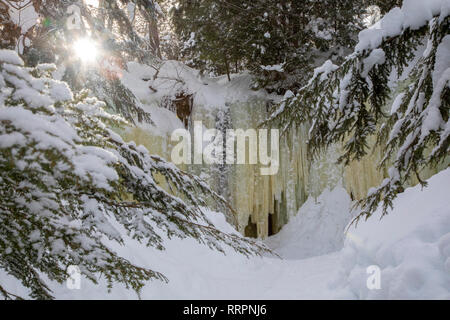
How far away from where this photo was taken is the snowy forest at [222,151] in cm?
156

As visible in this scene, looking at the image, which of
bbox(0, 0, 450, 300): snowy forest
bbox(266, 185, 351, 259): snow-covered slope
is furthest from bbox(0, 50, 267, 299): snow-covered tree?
bbox(266, 185, 351, 259): snow-covered slope

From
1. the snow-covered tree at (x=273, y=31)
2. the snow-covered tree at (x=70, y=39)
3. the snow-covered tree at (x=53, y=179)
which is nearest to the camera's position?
the snow-covered tree at (x=53, y=179)

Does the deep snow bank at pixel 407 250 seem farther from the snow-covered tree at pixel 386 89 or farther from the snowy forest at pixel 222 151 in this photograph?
the snow-covered tree at pixel 386 89

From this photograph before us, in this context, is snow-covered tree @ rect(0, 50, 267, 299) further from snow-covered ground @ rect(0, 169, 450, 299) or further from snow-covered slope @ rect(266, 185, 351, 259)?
snow-covered slope @ rect(266, 185, 351, 259)

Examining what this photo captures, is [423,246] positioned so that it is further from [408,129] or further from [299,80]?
[299,80]

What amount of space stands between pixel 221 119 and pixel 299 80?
1688 mm

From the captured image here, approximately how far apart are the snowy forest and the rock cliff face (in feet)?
0.11

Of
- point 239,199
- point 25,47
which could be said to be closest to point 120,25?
point 25,47

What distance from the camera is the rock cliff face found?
6832 millimetres

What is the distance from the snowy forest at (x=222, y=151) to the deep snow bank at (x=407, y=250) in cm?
2

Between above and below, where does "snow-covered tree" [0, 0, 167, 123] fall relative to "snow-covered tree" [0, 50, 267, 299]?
above

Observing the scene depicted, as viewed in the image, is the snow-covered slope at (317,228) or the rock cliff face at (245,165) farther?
the snow-covered slope at (317,228)

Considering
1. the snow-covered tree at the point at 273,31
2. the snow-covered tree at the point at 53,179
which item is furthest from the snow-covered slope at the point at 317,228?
the snow-covered tree at the point at 53,179

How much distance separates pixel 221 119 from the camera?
6965 mm
